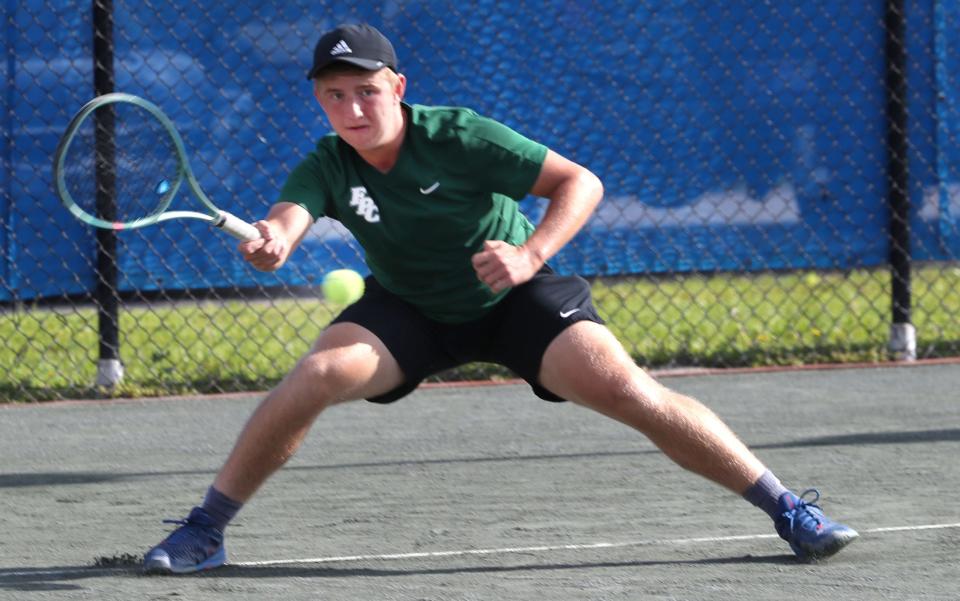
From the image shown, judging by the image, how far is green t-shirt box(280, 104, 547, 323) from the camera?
3.88 m

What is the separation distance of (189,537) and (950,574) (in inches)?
68.2

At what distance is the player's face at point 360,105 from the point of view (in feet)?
12.5

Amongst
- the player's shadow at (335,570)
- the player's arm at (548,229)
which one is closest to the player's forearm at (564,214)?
the player's arm at (548,229)

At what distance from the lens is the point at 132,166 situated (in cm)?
463

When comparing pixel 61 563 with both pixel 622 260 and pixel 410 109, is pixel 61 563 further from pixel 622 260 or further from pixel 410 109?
pixel 622 260

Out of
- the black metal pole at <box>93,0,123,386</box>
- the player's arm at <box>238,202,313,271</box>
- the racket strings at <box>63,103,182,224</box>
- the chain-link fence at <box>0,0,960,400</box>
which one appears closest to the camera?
the player's arm at <box>238,202,313,271</box>

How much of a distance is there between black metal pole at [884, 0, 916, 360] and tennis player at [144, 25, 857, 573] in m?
3.65

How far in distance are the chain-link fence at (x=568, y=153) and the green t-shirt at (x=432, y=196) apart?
2.80 meters

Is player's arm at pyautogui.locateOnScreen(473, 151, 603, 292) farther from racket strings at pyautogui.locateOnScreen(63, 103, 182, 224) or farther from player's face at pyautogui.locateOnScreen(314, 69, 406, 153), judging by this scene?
racket strings at pyautogui.locateOnScreen(63, 103, 182, 224)

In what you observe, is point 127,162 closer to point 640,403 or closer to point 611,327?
point 640,403

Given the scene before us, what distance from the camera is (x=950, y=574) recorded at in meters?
3.66

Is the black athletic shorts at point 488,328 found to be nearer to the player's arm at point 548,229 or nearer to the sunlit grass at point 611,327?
the player's arm at point 548,229

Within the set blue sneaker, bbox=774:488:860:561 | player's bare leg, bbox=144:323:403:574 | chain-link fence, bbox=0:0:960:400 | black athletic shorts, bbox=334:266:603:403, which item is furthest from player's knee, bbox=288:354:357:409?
chain-link fence, bbox=0:0:960:400

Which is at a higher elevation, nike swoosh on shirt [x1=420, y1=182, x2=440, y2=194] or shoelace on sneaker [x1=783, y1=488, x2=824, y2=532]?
nike swoosh on shirt [x1=420, y1=182, x2=440, y2=194]
